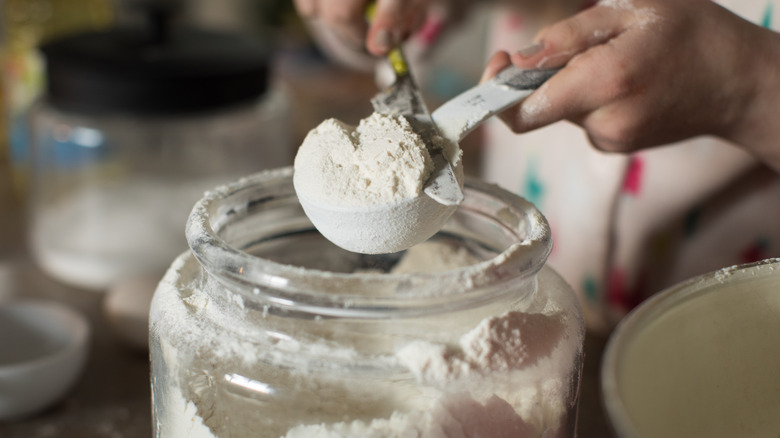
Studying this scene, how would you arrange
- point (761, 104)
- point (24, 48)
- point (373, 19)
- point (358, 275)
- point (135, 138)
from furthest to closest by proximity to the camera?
point (24, 48) < point (135, 138) < point (373, 19) < point (761, 104) < point (358, 275)

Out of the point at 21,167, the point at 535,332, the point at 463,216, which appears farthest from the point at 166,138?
the point at 535,332

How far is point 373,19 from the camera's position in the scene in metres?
0.55

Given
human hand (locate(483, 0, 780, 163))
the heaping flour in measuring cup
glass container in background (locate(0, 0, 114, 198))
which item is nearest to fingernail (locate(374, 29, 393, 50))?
human hand (locate(483, 0, 780, 163))

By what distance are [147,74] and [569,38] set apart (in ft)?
1.54

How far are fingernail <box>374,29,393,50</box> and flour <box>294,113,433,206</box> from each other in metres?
0.17

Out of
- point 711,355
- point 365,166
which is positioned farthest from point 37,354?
point 711,355

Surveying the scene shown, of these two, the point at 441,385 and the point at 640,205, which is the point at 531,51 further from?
the point at 640,205

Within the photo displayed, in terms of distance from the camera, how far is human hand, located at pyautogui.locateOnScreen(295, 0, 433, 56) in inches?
19.6

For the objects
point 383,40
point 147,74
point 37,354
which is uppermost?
point 383,40

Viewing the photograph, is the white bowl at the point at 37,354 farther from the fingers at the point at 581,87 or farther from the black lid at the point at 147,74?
the fingers at the point at 581,87

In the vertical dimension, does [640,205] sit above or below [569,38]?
below

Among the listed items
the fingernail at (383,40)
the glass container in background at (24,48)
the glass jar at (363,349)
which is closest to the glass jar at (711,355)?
the glass jar at (363,349)

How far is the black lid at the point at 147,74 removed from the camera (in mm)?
710

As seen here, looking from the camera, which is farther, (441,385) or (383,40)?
(383,40)
